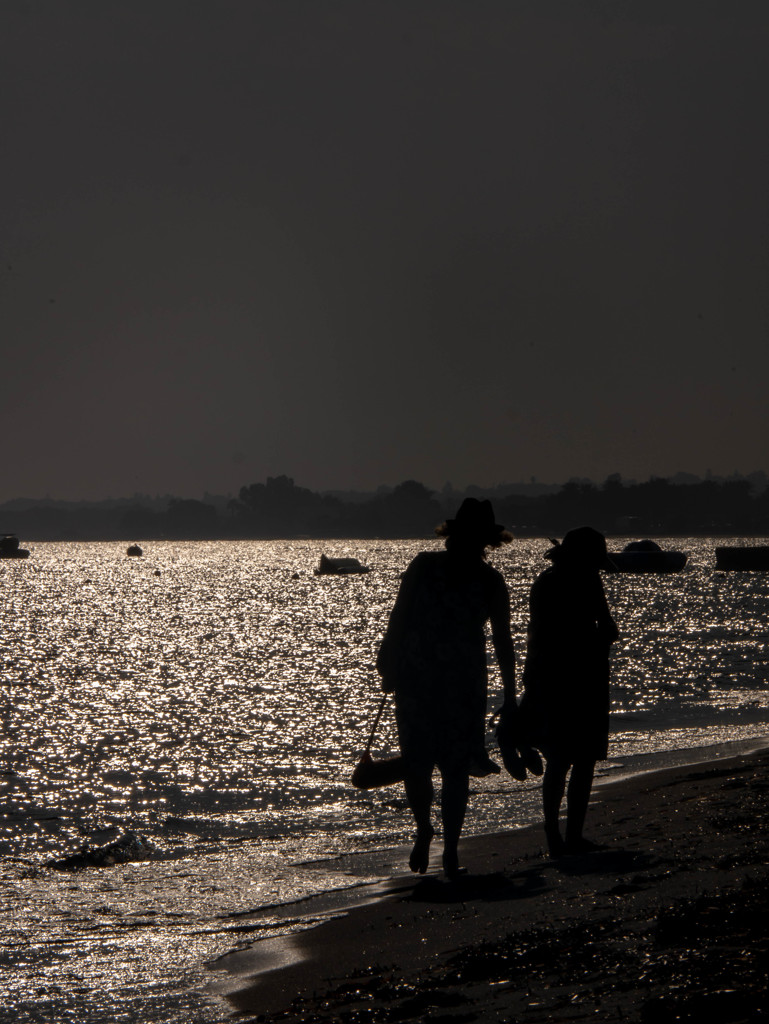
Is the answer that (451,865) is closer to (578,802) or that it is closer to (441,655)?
(578,802)

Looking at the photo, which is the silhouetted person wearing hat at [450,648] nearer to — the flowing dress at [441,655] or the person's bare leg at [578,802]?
the flowing dress at [441,655]

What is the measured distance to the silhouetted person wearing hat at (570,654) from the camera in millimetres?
7797

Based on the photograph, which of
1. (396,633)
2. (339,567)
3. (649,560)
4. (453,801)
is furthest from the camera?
(339,567)

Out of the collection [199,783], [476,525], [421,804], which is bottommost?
[199,783]

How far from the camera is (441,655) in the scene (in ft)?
23.4

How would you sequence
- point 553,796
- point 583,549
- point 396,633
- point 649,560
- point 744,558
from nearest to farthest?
1. point 396,633
2. point 583,549
3. point 553,796
4. point 649,560
5. point 744,558

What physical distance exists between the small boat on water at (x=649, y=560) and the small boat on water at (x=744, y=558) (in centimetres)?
754

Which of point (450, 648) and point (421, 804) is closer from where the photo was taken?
point (450, 648)

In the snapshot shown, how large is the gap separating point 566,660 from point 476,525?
4.19 feet

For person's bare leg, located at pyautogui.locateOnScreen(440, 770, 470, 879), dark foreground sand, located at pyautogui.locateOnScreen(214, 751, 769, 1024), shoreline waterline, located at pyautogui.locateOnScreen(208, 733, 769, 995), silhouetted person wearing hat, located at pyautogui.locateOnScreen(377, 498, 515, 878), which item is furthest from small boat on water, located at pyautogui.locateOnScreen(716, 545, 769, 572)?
silhouetted person wearing hat, located at pyautogui.locateOnScreen(377, 498, 515, 878)

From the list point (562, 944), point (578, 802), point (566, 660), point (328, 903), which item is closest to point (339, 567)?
point (328, 903)

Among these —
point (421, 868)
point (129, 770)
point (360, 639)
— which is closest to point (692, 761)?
point (129, 770)

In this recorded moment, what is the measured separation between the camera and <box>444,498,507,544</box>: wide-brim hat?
7070 mm

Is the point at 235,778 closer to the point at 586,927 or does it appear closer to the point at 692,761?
the point at 692,761
